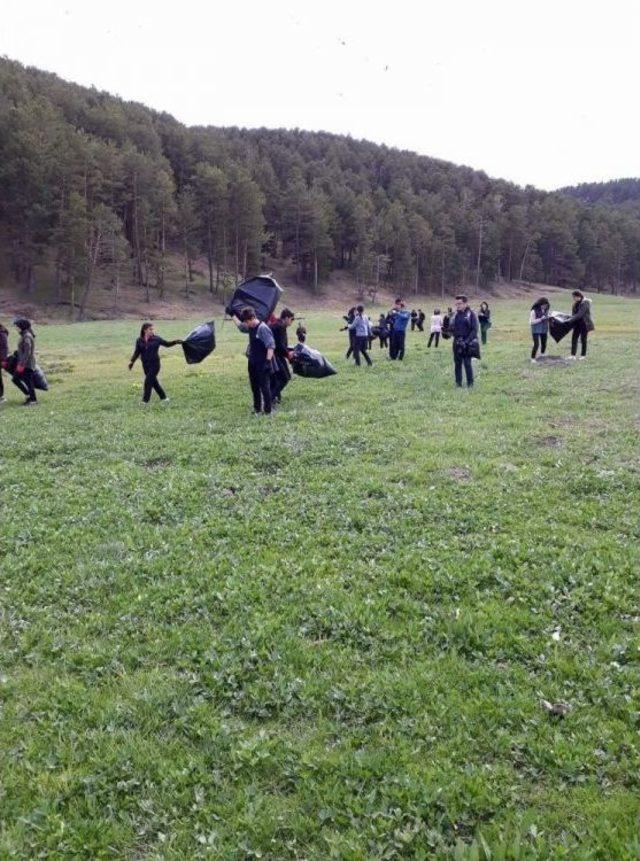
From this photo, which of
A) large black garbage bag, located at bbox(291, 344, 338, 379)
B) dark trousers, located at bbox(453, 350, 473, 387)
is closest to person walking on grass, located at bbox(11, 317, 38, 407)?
large black garbage bag, located at bbox(291, 344, 338, 379)

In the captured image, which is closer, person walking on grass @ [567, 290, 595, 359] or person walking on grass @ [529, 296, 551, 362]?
person walking on grass @ [567, 290, 595, 359]

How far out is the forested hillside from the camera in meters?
63.7

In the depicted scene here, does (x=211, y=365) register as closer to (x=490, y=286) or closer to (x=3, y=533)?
(x=3, y=533)

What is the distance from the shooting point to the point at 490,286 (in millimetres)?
107500

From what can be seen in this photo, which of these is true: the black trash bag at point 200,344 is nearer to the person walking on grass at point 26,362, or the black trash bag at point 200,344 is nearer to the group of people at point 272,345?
the group of people at point 272,345

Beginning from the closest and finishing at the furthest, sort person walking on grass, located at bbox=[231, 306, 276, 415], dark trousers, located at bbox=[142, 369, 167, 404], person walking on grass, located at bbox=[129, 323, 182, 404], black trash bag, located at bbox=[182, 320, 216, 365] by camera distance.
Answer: person walking on grass, located at bbox=[231, 306, 276, 415] → person walking on grass, located at bbox=[129, 323, 182, 404] → dark trousers, located at bbox=[142, 369, 167, 404] → black trash bag, located at bbox=[182, 320, 216, 365]

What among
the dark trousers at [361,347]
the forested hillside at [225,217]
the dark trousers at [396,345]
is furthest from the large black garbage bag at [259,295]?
the forested hillside at [225,217]

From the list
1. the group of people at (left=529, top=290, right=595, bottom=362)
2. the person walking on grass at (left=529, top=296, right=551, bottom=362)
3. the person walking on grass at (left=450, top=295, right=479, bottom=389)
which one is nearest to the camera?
the person walking on grass at (left=450, top=295, right=479, bottom=389)

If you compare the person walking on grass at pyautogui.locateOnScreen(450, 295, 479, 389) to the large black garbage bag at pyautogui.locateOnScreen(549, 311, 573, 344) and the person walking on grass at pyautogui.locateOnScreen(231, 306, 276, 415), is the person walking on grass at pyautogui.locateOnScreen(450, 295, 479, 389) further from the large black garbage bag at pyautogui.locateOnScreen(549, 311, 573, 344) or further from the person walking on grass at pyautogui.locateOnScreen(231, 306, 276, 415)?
the large black garbage bag at pyautogui.locateOnScreen(549, 311, 573, 344)

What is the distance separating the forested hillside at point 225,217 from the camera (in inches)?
2506

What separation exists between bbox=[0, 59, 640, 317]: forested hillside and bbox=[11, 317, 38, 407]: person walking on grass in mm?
47682

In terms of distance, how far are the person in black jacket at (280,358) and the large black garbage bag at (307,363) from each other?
31 cm

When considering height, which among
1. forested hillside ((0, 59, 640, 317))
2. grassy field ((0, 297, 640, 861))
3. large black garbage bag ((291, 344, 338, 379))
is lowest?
grassy field ((0, 297, 640, 861))

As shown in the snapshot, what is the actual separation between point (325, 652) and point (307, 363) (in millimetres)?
12153
